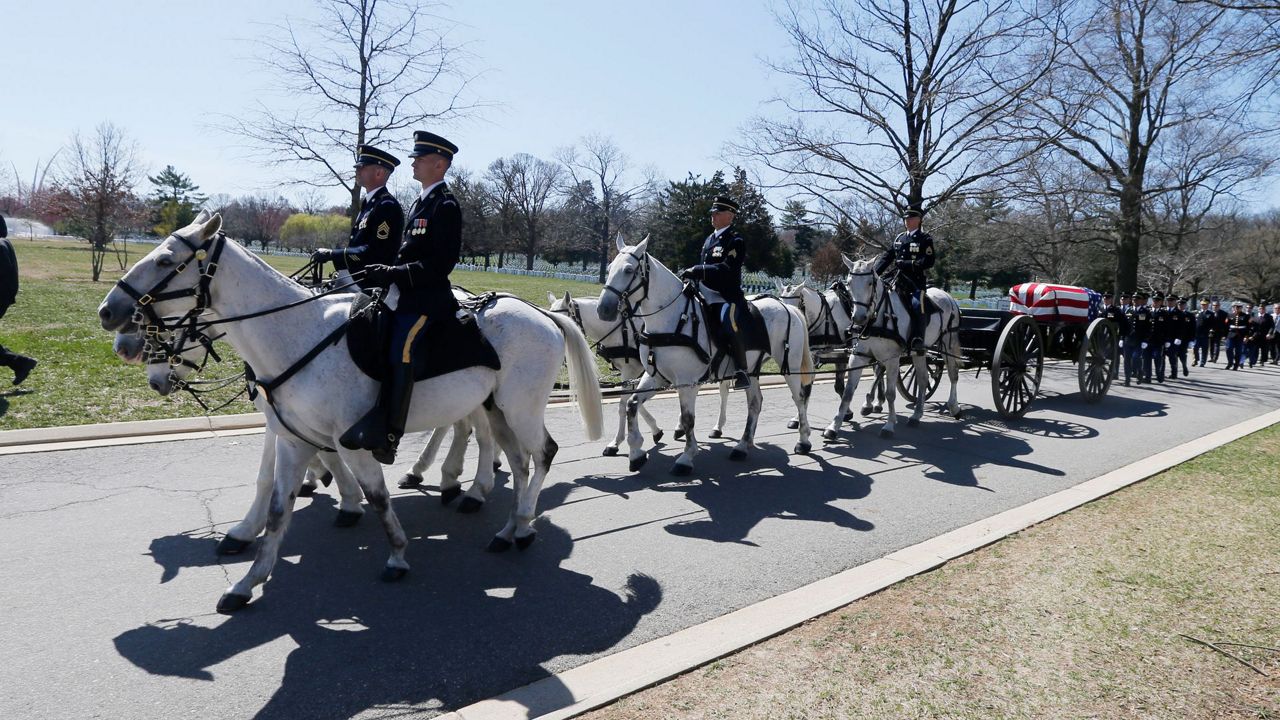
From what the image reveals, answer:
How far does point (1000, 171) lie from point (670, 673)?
63.1ft

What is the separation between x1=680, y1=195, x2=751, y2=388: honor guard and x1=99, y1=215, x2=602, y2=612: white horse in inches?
134

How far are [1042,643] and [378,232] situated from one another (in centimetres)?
518

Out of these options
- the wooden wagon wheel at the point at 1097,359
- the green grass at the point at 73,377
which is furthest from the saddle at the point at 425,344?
the wooden wagon wheel at the point at 1097,359

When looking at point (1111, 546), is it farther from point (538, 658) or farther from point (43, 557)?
point (43, 557)

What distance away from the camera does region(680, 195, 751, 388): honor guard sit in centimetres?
823

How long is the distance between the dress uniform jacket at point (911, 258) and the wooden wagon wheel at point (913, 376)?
1174 mm

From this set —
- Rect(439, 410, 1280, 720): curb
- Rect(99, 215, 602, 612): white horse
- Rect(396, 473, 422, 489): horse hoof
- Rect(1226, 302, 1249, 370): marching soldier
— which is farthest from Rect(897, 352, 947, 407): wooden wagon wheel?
Rect(1226, 302, 1249, 370): marching soldier

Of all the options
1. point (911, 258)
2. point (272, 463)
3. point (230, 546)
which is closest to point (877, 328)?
point (911, 258)

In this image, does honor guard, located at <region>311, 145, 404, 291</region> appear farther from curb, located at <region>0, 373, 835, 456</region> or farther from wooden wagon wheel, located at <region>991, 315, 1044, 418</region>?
wooden wagon wheel, located at <region>991, 315, 1044, 418</region>

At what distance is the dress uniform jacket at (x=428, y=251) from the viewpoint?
15.7 feet

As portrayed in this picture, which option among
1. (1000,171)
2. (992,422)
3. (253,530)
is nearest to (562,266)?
(1000,171)

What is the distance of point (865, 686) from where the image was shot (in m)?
3.68

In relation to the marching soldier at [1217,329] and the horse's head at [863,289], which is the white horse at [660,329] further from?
the marching soldier at [1217,329]

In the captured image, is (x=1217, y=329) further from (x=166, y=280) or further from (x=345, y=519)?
(x=166, y=280)
